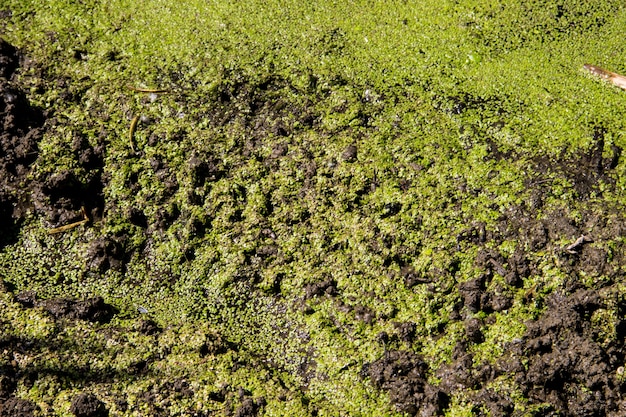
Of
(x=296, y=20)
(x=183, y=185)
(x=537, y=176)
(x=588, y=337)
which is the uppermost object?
(x=296, y=20)

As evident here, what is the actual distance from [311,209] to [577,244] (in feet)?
2.50

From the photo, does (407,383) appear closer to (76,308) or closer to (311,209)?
(311,209)

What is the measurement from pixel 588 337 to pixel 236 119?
127 cm

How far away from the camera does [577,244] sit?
1733 mm

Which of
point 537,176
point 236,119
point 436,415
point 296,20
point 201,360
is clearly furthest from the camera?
point 296,20

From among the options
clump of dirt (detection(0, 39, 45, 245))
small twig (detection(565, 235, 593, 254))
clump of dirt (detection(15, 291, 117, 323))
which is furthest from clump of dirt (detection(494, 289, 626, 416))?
clump of dirt (detection(0, 39, 45, 245))

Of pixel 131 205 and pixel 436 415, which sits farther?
pixel 131 205

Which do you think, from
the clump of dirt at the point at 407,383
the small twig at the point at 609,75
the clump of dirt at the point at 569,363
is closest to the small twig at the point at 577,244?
the clump of dirt at the point at 569,363

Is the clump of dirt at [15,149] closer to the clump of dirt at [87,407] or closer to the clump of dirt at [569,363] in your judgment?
the clump of dirt at [87,407]

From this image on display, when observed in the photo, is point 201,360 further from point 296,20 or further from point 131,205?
point 296,20

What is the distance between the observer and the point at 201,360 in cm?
168

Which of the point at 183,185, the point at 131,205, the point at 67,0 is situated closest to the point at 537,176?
the point at 183,185

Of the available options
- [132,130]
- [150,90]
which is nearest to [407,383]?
[132,130]

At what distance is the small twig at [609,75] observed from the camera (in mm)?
2211
